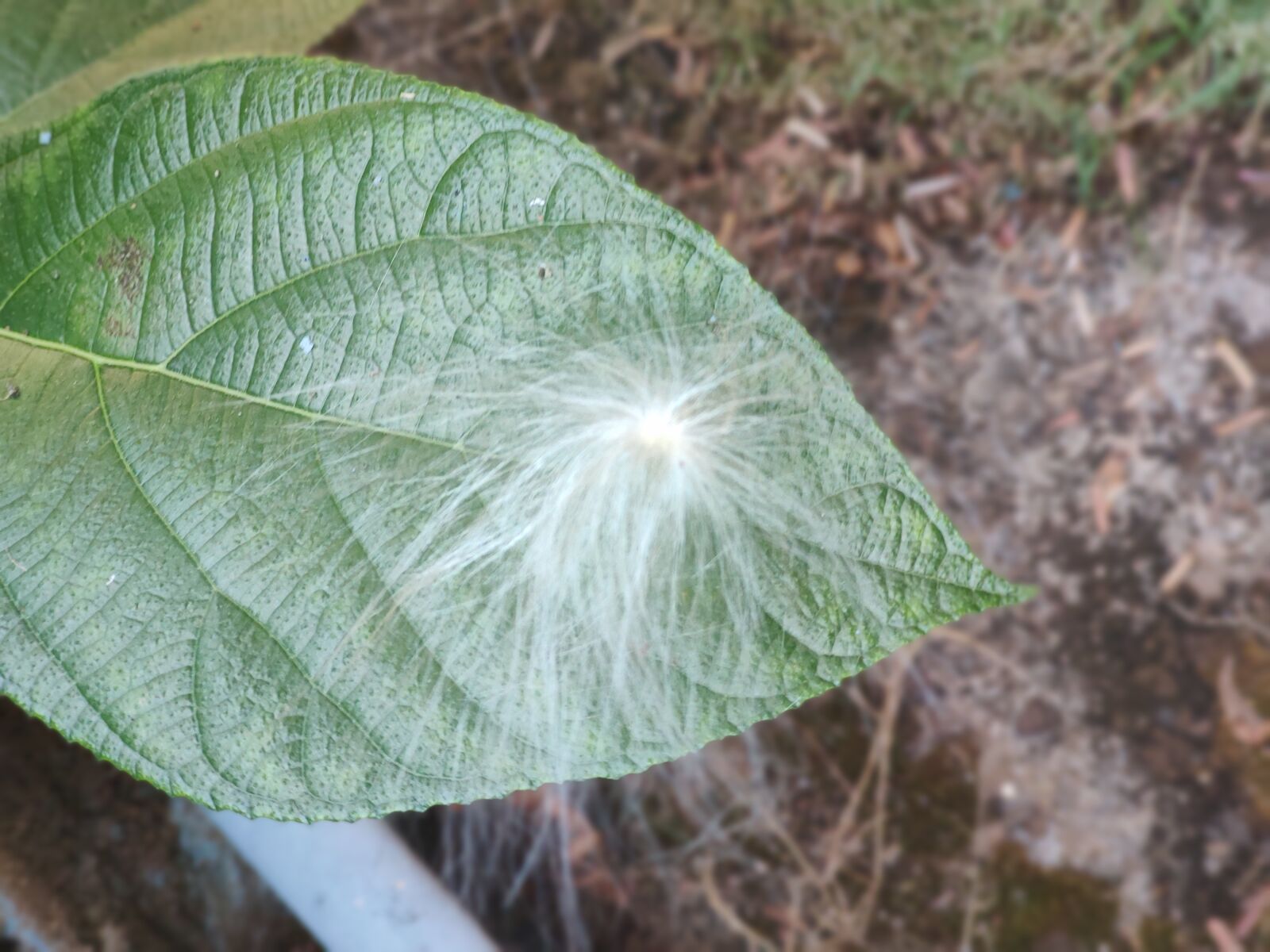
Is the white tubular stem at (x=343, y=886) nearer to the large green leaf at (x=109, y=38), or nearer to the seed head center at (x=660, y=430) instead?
the seed head center at (x=660, y=430)

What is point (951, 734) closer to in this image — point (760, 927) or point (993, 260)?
point (760, 927)

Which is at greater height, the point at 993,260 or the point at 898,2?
the point at 898,2

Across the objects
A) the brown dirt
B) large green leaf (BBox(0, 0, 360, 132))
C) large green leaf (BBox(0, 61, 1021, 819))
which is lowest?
the brown dirt

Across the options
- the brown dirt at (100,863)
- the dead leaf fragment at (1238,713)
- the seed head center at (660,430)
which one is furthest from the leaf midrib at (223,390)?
the dead leaf fragment at (1238,713)

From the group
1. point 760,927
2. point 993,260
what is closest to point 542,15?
point 993,260

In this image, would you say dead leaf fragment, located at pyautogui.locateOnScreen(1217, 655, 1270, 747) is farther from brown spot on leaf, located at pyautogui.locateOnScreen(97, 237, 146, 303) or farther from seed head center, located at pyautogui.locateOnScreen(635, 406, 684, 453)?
brown spot on leaf, located at pyautogui.locateOnScreen(97, 237, 146, 303)

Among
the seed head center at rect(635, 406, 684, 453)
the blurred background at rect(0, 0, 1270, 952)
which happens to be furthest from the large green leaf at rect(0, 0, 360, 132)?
the blurred background at rect(0, 0, 1270, 952)
